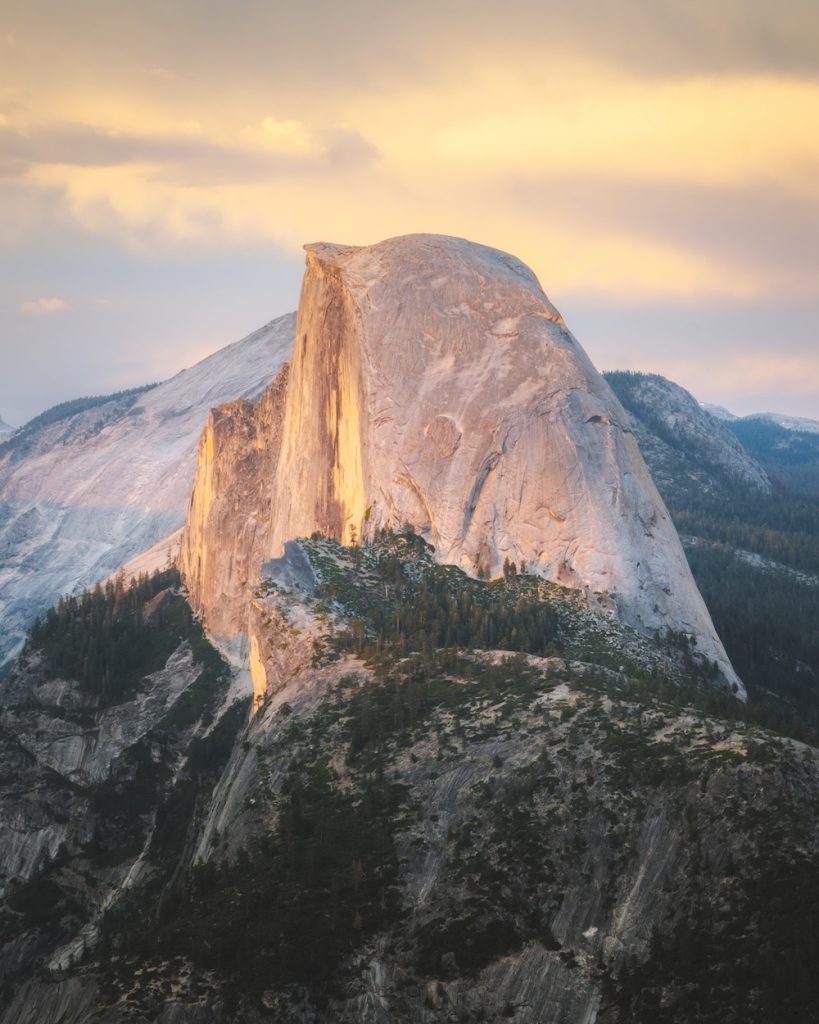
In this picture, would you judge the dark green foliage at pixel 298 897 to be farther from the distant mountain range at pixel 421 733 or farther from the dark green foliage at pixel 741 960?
the dark green foliage at pixel 741 960

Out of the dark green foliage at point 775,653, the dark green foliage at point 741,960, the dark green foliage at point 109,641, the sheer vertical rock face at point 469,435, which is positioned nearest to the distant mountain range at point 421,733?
the dark green foliage at point 741,960

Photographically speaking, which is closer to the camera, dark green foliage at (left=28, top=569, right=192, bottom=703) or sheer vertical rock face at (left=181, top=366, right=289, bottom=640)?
dark green foliage at (left=28, top=569, right=192, bottom=703)

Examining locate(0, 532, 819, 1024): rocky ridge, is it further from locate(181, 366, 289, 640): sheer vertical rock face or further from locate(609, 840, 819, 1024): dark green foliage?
locate(181, 366, 289, 640): sheer vertical rock face

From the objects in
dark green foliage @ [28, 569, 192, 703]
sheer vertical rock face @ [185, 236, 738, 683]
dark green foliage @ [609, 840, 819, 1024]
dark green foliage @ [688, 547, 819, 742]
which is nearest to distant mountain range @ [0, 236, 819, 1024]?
dark green foliage @ [609, 840, 819, 1024]

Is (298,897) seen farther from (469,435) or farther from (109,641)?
(109,641)

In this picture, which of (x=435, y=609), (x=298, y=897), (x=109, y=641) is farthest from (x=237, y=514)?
(x=298, y=897)

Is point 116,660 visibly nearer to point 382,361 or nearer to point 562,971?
point 382,361

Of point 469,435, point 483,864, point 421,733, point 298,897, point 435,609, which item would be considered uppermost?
point 469,435
